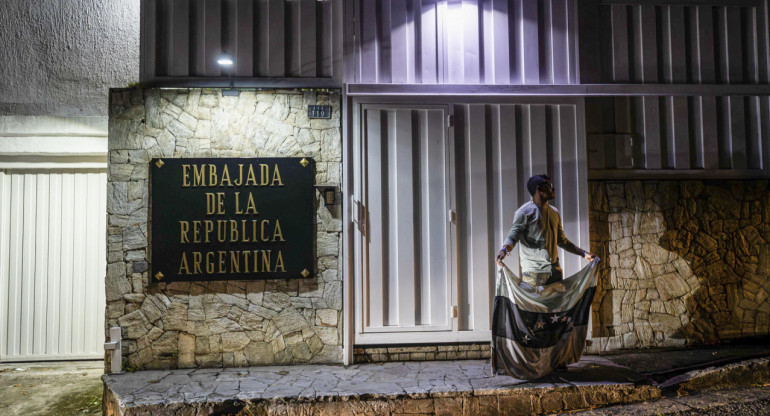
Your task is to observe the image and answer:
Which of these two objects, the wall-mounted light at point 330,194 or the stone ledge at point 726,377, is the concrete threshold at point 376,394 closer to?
the stone ledge at point 726,377

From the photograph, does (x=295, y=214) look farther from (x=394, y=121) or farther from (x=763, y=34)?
(x=763, y=34)

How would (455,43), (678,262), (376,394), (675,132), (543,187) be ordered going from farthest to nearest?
(675,132) → (678,262) → (455,43) → (543,187) → (376,394)

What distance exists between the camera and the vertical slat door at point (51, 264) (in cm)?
640

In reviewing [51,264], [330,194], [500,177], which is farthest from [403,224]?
[51,264]

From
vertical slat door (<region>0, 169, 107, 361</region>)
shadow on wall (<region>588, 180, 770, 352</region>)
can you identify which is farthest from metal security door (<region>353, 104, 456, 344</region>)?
vertical slat door (<region>0, 169, 107, 361</region>)

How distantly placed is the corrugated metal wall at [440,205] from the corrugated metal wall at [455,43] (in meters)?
0.46

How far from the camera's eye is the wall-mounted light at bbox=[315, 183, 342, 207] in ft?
18.9

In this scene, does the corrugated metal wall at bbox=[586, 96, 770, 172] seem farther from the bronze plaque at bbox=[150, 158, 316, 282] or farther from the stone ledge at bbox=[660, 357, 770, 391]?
the bronze plaque at bbox=[150, 158, 316, 282]

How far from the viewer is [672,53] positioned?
6480mm

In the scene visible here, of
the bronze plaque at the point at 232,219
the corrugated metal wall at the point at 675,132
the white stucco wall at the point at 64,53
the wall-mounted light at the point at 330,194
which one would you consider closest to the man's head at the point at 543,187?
the corrugated metal wall at the point at 675,132

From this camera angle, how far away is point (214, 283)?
568 cm

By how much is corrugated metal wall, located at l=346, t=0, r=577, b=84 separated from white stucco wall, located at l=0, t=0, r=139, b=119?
3.42 m

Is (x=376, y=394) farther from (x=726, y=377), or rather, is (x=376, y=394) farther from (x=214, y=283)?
(x=726, y=377)

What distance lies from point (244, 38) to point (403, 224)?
314 cm
